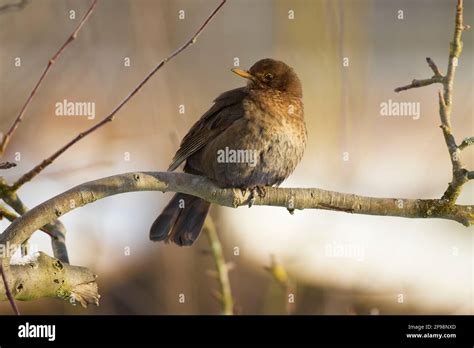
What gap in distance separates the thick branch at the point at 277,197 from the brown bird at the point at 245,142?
23 cm

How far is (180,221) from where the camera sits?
191 inches

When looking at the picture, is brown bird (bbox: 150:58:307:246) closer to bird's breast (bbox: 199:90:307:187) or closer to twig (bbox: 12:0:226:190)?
bird's breast (bbox: 199:90:307:187)

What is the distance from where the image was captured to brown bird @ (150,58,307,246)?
4.42 metres

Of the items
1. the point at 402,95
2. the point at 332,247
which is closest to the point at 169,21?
the point at 402,95

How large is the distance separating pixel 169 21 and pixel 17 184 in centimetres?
347

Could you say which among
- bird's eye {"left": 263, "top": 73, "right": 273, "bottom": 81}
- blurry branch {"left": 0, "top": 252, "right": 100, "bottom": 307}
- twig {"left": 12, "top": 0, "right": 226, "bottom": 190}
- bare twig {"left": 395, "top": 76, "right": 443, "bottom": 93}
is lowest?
blurry branch {"left": 0, "top": 252, "right": 100, "bottom": 307}

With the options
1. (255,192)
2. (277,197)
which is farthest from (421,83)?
(255,192)

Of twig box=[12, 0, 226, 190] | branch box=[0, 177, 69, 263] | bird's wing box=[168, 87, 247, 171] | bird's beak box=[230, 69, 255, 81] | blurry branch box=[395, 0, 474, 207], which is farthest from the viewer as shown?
bird's beak box=[230, 69, 255, 81]

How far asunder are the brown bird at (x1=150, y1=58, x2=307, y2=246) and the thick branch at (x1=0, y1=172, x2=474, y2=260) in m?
0.23

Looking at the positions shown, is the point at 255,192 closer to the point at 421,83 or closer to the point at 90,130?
the point at 421,83

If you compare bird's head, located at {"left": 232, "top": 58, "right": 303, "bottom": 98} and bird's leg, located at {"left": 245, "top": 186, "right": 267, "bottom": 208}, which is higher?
bird's head, located at {"left": 232, "top": 58, "right": 303, "bottom": 98}

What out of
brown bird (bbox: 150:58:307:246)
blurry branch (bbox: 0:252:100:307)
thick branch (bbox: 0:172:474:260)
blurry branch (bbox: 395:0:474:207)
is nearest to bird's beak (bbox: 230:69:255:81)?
brown bird (bbox: 150:58:307:246)

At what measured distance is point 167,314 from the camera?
Result: 5.06 meters

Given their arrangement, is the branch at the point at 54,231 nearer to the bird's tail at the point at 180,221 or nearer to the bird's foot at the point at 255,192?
the bird's foot at the point at 255,192
